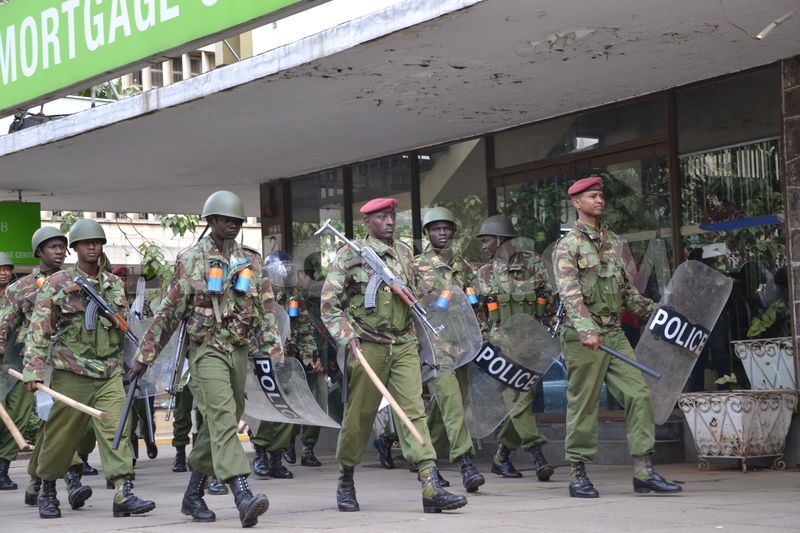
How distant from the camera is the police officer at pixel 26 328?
9148mm

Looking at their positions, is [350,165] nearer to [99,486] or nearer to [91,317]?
[99,486]

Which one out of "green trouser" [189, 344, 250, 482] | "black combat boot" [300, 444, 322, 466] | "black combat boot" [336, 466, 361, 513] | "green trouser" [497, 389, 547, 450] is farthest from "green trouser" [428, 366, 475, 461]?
"black combat boot" [300, 444, 322, 466]

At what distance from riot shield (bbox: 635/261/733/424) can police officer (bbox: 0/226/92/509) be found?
162 inches

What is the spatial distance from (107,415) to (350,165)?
6528 mm

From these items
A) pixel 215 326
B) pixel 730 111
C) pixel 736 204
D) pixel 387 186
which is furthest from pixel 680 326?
pixel 387 186

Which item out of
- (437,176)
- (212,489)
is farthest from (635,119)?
(212,489)

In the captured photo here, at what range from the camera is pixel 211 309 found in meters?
7.60

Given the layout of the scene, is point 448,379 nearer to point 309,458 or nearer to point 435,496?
point 435,496

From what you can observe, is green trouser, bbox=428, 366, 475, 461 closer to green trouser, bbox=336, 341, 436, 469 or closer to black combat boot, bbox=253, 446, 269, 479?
green trouser, bbox=336, 341, 436, 469

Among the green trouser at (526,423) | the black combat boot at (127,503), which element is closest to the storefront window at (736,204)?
the green trouser at (526,423)

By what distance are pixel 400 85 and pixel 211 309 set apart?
3362mm

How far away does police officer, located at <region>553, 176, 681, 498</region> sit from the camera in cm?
816

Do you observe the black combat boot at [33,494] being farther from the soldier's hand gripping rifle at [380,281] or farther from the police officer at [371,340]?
the soldier's hand gripping rifle at [380,281]

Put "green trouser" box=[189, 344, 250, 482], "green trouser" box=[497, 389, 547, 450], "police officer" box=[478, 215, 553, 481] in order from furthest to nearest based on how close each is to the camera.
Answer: "police officer" box=[478, 215, 553, 481] < "green trouser" box=[497, 389, 547, 450] < "green trouser" box=[189, 344, 250, 482]
